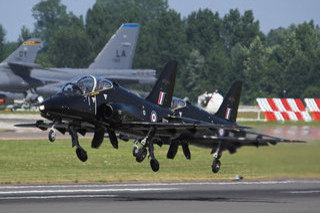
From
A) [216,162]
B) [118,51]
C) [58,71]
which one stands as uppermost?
[118,51]

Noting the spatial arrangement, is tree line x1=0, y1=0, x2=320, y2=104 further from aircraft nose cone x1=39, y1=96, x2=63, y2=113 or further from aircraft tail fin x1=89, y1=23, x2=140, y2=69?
aircraft nose cone x1=39, y1=96, x2=63, y2=113

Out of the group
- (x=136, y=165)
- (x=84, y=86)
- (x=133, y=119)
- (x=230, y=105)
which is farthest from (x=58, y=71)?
(x=84, y=86)

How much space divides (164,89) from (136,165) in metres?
18.2

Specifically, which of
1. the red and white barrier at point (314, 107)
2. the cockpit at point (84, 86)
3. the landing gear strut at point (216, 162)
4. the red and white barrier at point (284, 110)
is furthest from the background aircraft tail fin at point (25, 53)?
the cockpit at point (84, 86)

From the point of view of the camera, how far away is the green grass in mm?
38344

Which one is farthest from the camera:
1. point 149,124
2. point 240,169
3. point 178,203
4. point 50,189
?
point 240,169

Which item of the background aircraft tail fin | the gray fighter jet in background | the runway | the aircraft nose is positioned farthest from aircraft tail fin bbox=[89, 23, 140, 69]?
the aircraft nose

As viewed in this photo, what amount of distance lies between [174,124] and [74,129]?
4899 millimetres

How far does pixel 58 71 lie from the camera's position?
346ft

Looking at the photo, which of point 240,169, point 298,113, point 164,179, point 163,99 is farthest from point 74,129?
point 298,113

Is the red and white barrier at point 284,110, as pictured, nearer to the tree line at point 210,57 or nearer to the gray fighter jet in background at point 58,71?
the gray fighter jet in background at point 58,71

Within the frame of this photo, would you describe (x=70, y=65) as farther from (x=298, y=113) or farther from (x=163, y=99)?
(x=163, y=99)

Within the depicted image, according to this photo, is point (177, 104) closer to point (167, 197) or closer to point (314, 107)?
point (167, 197)

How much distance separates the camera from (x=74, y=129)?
3284cm
